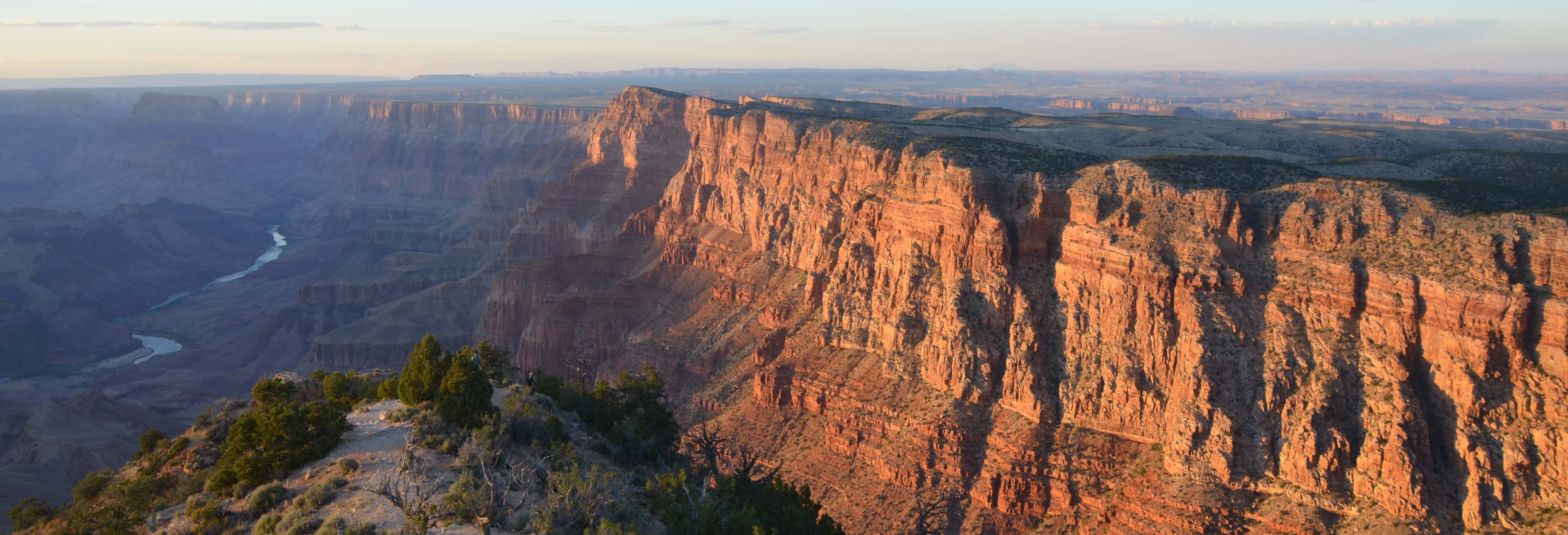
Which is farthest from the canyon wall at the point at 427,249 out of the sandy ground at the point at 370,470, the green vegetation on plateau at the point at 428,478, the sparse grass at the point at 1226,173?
the sparse grass at the point at 1226,173

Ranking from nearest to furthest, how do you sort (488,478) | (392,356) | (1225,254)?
1. (488,478)
2. (1225,254)
3. (392,356)

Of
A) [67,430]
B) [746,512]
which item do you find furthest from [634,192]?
[746,512]

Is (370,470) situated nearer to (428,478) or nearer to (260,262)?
(428,478)

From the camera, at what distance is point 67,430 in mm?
78938

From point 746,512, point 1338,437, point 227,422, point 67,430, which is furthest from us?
point 67,430

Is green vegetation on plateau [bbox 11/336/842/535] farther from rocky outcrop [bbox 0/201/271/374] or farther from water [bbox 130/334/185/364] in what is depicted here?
rocky outcrop [bbox 0/201/271/374]

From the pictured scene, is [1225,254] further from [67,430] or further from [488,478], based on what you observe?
[67,430]

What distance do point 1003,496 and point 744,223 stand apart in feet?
138

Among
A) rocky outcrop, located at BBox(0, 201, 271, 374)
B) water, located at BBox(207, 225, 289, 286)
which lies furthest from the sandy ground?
water, located at BBox(207, 225, 289, 286)

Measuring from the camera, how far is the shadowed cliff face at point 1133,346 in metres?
35.6

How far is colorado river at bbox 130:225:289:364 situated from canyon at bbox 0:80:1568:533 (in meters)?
21.5

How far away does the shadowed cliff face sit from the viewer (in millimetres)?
35625

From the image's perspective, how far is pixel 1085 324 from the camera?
4594 cm

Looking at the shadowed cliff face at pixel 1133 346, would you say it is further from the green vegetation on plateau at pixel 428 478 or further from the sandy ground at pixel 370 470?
the sandy ground at pixel 370 470
